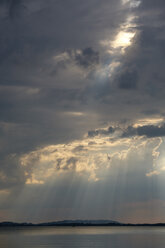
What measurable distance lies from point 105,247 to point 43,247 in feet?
88.2

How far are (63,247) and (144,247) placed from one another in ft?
116

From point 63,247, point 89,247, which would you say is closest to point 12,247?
point 63,247

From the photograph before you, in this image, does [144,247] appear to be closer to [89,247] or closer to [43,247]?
[89,247]

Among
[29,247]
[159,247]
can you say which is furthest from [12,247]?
[159,247]

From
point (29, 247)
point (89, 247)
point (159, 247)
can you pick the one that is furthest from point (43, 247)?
point (159, 247)

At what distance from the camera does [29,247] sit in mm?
148750

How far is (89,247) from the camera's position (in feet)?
489

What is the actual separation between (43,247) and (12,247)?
45.6 ft

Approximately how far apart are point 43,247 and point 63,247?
8.69 metres

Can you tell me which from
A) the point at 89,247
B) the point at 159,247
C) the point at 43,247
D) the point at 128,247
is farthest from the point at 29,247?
the point at 159,247

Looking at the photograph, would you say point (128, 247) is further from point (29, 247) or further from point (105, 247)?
point (29, 247)

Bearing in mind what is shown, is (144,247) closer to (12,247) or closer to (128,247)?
(128,247)

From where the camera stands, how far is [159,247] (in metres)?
145

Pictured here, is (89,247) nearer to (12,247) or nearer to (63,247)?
(63,247)
